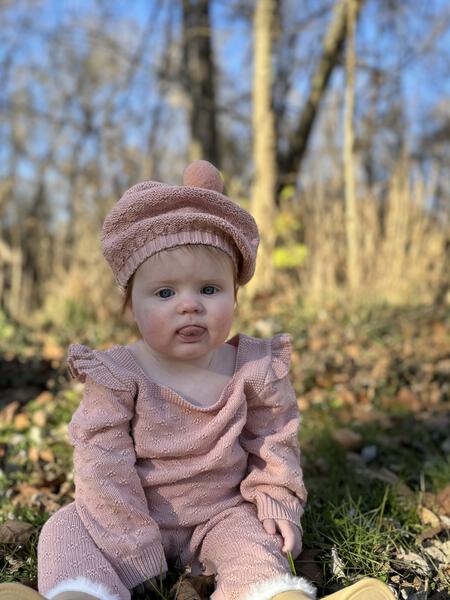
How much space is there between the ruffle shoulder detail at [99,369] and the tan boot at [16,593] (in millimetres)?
556

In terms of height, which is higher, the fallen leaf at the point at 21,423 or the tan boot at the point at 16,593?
the tan boot at the point at 16,593

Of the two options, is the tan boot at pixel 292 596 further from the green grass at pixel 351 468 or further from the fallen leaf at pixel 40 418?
the fallen leaf at pixel 40 418

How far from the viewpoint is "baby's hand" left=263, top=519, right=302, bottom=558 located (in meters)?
1.91

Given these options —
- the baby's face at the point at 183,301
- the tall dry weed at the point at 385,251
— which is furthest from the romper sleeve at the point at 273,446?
the tall dry weed at the point at 385,251

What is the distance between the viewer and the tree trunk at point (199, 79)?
8.16m

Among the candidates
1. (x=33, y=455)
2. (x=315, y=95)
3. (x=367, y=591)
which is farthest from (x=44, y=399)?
(x=315, y=95)

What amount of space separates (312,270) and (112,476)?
5.37 meters

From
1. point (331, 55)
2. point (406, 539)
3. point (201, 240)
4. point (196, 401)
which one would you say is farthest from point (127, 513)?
point (331, 55)

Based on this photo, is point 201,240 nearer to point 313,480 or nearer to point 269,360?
point 269,360

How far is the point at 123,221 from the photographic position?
1881mm

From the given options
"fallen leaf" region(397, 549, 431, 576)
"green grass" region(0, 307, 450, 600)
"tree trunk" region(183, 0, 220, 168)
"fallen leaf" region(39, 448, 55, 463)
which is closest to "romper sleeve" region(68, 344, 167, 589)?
"green grass" region(0, 307, 450, 600)

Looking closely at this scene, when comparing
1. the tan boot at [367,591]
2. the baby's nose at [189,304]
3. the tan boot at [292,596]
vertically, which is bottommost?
the tan boot at [292,596]

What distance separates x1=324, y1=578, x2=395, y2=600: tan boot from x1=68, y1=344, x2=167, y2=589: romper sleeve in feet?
1.89

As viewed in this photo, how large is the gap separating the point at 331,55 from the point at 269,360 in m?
7.26
